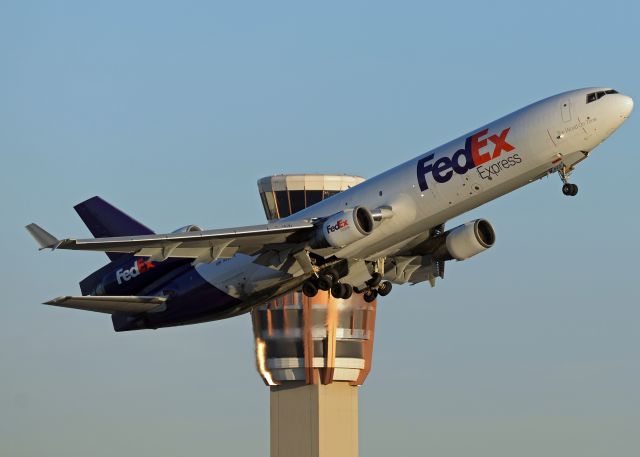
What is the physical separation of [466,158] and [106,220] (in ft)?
79.2

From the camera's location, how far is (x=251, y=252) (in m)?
71.2

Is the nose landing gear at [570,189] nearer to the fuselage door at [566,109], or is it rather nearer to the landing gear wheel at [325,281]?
the fuselage door at [566,109]

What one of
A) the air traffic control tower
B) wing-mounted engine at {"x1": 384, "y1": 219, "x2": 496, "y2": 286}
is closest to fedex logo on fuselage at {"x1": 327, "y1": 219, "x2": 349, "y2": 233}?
wing-mounted engine at {"x1": 384, "y1": 219, "x2": 496, "y2": 286}

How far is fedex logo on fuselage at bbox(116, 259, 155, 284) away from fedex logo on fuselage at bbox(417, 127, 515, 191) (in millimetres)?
17471

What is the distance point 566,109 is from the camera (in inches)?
2557

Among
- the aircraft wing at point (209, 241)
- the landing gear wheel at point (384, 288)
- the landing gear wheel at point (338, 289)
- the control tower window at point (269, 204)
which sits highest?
the control tower window at point (269, 204)

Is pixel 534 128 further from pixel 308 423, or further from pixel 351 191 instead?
pixel 308 423

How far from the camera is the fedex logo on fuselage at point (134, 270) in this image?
3059 inches

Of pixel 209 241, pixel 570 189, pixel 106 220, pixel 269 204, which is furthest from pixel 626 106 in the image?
pixel 269 204

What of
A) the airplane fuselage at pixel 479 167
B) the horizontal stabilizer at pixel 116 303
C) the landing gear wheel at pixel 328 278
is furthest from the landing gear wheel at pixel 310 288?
the horizontal stabilizer at pixel 116 303

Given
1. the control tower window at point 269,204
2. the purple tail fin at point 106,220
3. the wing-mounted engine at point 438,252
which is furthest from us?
the control tower window at point 269,204

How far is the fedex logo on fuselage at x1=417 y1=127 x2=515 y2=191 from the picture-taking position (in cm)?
6562

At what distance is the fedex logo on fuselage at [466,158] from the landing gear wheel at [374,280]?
327 inches

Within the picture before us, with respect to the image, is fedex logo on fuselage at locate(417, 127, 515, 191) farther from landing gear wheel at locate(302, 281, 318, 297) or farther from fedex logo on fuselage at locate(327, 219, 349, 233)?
landing gear wheel at locate(302, 281, 318, 297)
